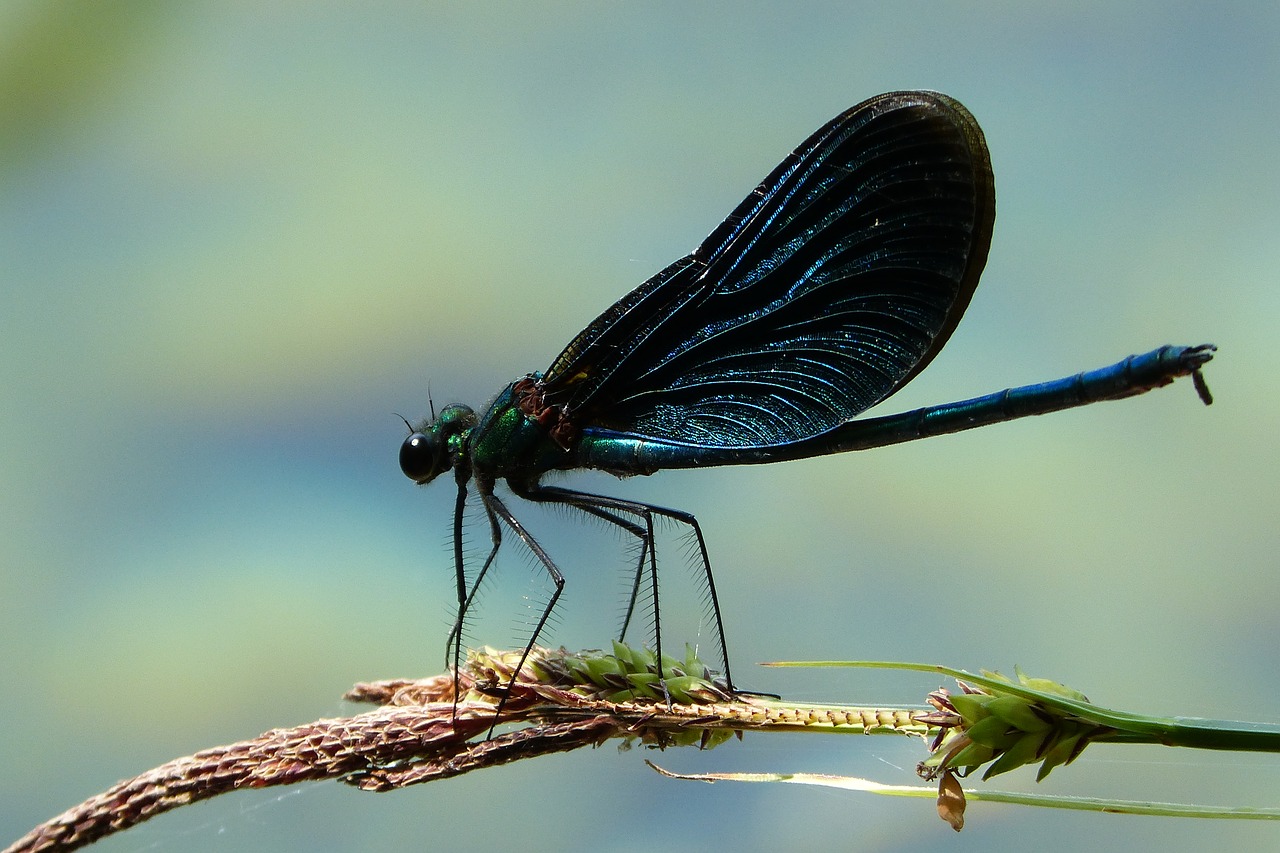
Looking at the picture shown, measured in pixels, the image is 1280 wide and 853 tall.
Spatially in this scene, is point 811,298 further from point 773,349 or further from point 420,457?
point 420,457

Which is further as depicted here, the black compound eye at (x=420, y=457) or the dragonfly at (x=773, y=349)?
the black compound eye at (x=420, y=457)

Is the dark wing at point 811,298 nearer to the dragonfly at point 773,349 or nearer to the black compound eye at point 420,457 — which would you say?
the dragonfly at point 773,349

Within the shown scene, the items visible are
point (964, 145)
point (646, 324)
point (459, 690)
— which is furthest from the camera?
point (646, 324)

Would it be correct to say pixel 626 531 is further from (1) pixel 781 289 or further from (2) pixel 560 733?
(2) pixel 560 733

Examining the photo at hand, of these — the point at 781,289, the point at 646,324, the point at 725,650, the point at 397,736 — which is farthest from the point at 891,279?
the point at 397,736

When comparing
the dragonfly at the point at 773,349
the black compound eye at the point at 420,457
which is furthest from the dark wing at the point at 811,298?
the black compound eye at the point at 420,457

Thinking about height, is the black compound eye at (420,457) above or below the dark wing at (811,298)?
below

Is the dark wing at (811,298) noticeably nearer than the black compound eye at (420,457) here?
Yes
